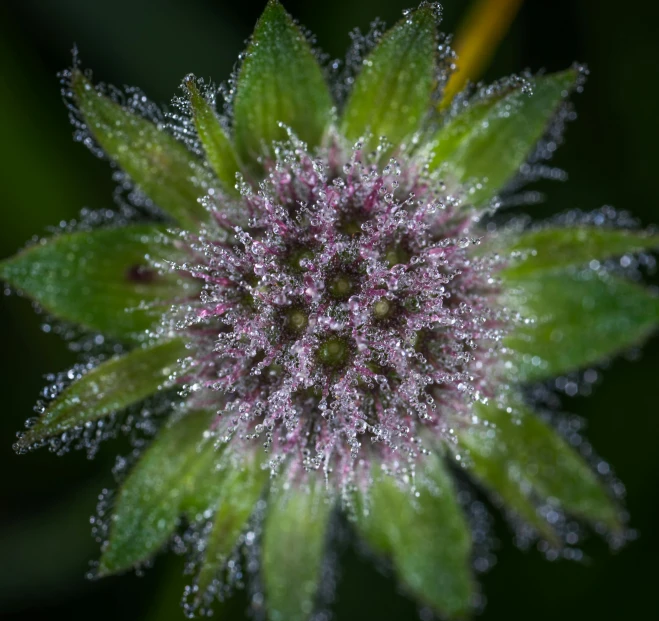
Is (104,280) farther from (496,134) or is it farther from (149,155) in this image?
(496,134)

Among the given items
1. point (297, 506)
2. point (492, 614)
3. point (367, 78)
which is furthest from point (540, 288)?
point (492, 614)

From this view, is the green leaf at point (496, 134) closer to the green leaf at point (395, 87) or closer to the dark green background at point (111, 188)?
the green leaf at point (395, 87)

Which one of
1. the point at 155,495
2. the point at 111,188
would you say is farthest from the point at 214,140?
the point at 111,188

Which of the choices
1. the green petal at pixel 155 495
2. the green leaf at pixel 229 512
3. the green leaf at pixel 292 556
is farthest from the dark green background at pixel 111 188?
the green leaf at pixel 229 512

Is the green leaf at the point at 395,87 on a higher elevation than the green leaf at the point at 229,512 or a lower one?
higher

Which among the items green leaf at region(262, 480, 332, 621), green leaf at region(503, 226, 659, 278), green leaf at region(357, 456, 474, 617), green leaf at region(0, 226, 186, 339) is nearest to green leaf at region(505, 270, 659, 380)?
green leaf at region(503, 226, 659, 278)
